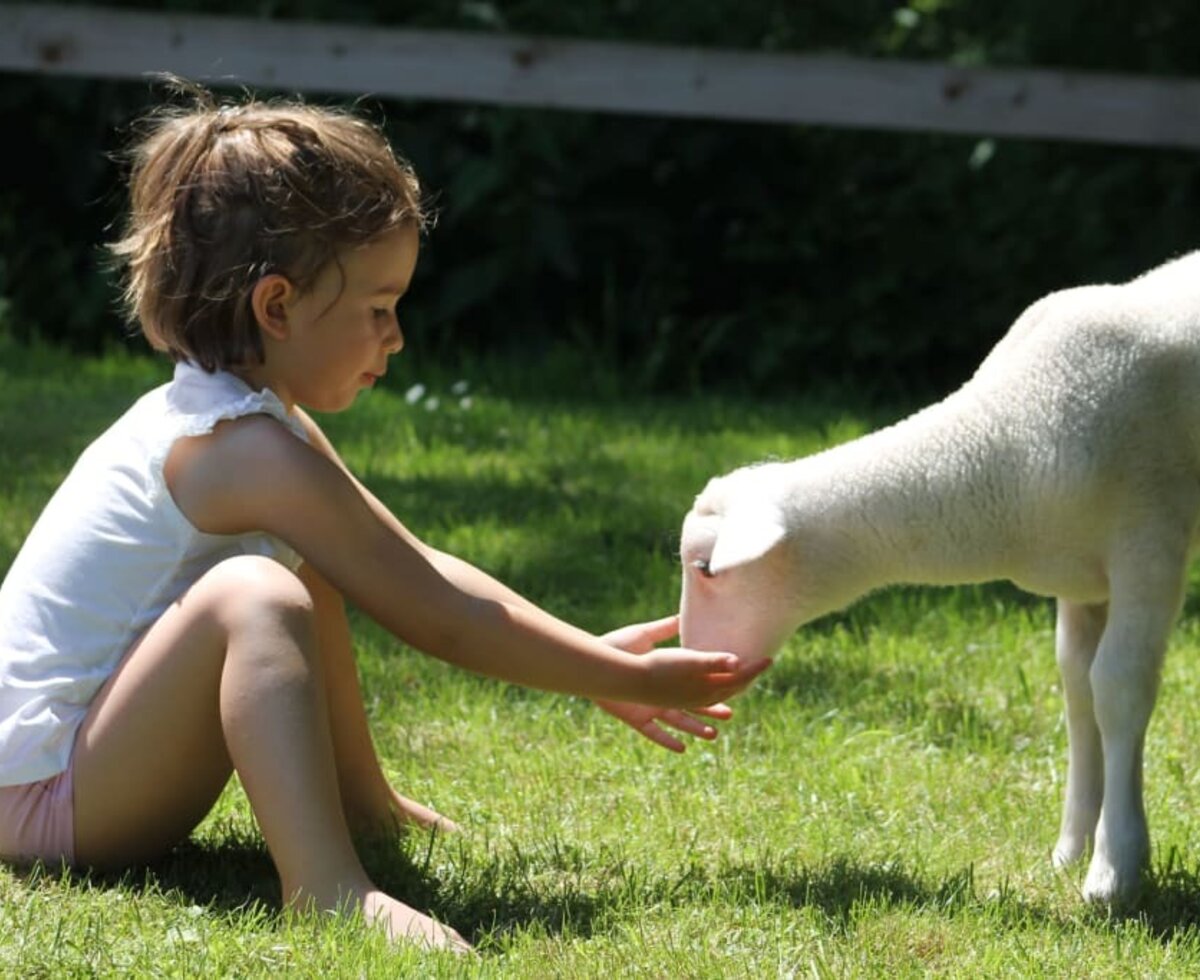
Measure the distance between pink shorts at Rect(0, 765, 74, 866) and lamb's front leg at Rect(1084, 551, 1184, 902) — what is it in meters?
1.44

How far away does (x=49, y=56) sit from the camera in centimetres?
759

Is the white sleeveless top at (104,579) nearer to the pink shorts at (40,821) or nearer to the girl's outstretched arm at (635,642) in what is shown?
the pink shorts at (40,821)

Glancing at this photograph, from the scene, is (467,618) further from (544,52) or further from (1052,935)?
(544,52)

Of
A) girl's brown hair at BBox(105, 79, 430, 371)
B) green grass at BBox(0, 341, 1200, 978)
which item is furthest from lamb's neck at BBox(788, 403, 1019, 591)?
girl's brown hair at BBox(105, 79, 430, 371)

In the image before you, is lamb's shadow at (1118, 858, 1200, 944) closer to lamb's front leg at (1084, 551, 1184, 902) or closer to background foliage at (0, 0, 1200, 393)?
lamb's front leg at (1084, 551, 1184, 902)

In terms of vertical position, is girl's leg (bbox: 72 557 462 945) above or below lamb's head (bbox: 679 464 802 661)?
below

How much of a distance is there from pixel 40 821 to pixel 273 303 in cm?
79

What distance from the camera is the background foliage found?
8.23m

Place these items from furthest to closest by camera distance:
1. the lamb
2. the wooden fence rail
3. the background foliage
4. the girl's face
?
the background foliage
the wooden fence rail
the lamb
the girl's face

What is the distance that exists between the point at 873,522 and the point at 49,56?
17.7ft

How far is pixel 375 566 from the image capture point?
110 inches

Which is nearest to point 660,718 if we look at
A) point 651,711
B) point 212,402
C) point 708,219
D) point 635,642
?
point 651,711

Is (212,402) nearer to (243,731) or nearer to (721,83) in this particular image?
(243,731)

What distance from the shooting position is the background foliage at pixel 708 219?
27.0 feet
